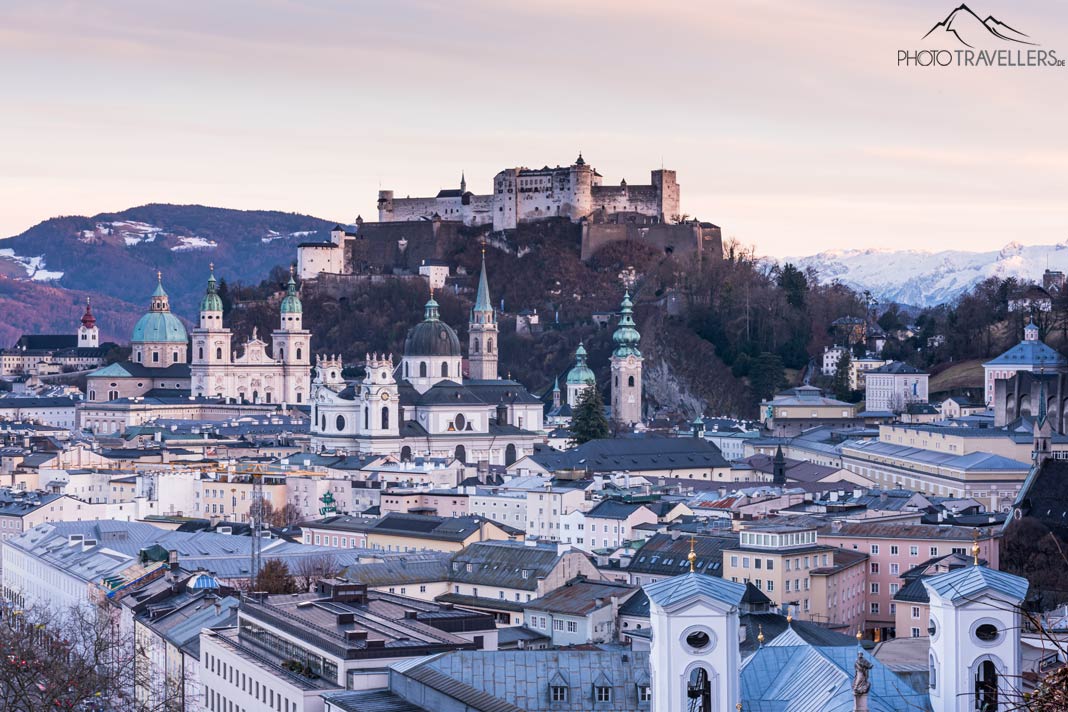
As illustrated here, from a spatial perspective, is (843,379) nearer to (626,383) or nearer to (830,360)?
(830,360)

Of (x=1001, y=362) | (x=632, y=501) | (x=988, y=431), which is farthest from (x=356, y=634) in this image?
(x=1001, y=362)

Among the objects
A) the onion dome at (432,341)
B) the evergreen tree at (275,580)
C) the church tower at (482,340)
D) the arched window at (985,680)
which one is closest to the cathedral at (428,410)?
the onion dome at (432,341)

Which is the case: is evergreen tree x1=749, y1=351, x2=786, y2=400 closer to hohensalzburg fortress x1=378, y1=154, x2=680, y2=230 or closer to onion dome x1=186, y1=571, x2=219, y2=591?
hohensalzburg fortress x1=378, y1=154, x2=680, y2=230

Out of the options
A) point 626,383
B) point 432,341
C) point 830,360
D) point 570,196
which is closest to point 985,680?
point 432,341

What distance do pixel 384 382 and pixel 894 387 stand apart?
2648 cm

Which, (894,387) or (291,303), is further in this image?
(291,303)

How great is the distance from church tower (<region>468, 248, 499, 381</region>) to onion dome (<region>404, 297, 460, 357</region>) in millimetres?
8316

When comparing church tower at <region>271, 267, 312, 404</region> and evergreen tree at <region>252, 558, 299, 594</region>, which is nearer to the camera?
evergreen tree at <region>252, 558, 299, 594</region>

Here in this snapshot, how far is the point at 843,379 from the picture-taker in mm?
118750

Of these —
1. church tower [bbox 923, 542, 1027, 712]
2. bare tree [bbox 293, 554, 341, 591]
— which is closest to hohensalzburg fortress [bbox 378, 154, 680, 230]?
bare tree [bbox 293, 554, 341, 591]

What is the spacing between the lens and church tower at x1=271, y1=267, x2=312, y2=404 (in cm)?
13650

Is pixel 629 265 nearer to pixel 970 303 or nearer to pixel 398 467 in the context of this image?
pixel 970 303

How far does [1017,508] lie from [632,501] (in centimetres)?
1483

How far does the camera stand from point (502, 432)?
109m
